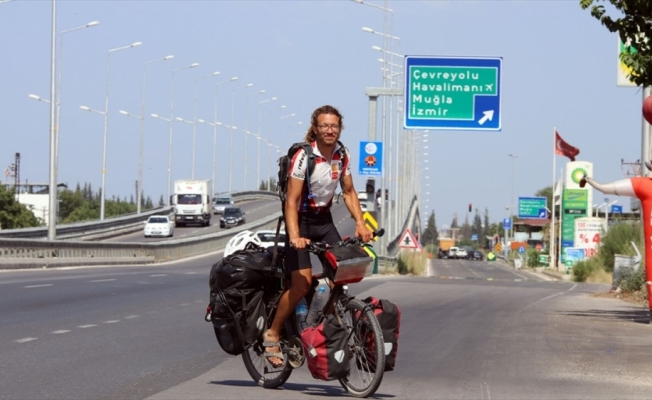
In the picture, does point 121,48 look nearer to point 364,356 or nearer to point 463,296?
point 463,296

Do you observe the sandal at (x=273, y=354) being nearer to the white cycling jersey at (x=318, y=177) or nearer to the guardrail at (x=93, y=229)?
the white cycling jersey at (x=318, y=177)

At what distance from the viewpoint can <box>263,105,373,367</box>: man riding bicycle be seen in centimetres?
868

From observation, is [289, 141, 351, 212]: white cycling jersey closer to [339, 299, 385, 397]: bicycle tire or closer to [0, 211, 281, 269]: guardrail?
[339, 299, 385, 397]: bicycle tire

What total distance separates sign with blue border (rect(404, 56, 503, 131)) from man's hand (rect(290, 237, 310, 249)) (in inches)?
1171

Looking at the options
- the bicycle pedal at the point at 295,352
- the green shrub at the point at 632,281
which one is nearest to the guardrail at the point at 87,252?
the green shrub at the point at 632,281

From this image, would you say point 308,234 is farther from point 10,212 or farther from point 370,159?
point 10,212

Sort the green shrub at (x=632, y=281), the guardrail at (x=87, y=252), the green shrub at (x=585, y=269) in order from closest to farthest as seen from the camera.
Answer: the green shrub at (x=632, y=281), the guardrail at (x=87, y=252), the green shrub at (x=585, y=269)

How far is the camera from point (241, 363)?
11500mm

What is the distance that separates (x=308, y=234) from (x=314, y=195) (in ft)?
0.91

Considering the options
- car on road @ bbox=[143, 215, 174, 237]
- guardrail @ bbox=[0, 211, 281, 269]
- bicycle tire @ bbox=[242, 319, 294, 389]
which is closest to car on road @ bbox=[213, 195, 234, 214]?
car on road @ bbox=[143, 215, 174, 237]

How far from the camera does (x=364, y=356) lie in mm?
8578

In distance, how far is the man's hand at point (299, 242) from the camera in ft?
27.7

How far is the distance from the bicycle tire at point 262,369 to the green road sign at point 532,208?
12759cm

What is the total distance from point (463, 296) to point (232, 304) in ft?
60.8
